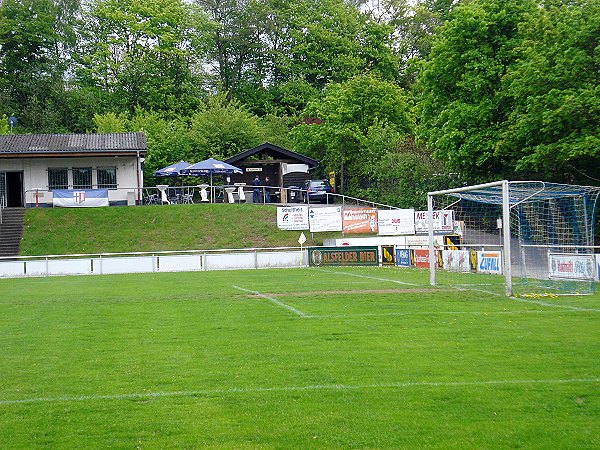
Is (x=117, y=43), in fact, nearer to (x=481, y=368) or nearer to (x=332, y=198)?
(x=332, y=198)

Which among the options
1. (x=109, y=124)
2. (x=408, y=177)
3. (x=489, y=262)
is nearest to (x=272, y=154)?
(x=408, y=177)

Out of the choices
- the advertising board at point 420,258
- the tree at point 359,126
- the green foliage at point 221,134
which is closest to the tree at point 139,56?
the green foliage at point 221,134

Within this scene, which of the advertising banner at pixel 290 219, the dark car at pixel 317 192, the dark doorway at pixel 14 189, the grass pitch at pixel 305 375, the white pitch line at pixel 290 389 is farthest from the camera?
the dark car at pixel 317 192

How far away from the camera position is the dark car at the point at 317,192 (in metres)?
54.6

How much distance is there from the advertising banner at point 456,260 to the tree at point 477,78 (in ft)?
30.1

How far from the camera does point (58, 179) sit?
5403 centimetres

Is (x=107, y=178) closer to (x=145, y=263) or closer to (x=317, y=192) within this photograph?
(x=317, y=192)

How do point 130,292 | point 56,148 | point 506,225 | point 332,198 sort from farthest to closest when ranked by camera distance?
point 332,198, point 56,148, point 130,292, point 506,225

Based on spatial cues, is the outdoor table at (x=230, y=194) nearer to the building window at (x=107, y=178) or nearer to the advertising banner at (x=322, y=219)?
the building window at (x=107, y=178)

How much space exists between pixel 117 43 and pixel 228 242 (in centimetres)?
4384

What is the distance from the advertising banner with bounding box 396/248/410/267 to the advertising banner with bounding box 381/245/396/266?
11.2 inches

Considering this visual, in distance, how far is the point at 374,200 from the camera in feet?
183

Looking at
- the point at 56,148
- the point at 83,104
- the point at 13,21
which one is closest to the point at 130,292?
the point at 56,148

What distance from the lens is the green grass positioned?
4522cm
